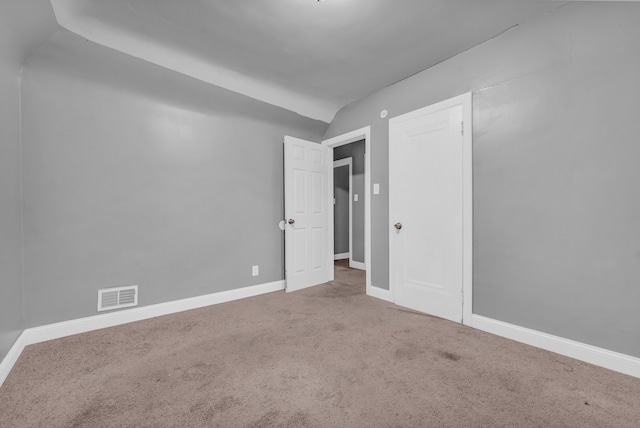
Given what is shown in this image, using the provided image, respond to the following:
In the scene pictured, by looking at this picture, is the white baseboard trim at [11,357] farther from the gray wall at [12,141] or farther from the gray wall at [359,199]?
the gray wall at [359,199]

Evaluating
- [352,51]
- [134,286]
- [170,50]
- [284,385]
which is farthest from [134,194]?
[352,51]

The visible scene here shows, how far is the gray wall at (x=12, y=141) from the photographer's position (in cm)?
169

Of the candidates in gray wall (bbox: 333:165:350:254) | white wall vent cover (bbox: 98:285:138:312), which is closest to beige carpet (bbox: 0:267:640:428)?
white wall vent cover (bbox: 98:285:138:312)

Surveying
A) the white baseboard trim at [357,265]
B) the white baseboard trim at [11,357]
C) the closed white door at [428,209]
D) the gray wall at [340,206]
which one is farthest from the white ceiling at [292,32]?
the white baseboard trim at [357,265]

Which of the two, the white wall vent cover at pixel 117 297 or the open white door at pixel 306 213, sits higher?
the open white door at pixel 306 213

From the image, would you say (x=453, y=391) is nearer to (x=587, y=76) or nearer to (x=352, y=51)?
(x=587, y=76)

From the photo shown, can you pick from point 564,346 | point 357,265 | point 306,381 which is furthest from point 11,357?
point 357,265

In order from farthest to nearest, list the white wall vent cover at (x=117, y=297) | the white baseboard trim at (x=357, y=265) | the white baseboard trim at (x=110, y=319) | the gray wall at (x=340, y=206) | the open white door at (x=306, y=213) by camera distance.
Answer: the gray wall at (x=340, y=206), the white baseboard trim at (x=357, y=265), the open white door at (x=306, y=213), the white wall vent cover at (x=117, y=297), the white baseboard trim at (x=110, y=319)

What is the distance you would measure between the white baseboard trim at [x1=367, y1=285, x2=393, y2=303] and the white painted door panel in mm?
104

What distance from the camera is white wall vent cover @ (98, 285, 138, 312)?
96.3 inches

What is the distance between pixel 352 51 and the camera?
2.56 m

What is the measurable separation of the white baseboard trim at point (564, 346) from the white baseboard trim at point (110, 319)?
8.28ft

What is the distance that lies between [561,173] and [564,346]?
126cm

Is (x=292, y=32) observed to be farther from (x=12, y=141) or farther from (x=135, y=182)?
(x=12, y=141)
